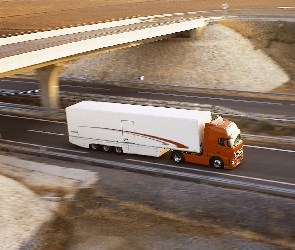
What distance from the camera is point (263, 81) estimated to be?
49531mm

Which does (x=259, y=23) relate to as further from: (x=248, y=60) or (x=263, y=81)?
(x=263, y=81)

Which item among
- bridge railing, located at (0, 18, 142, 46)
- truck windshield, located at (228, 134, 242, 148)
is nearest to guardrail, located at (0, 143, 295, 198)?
truck windshield, located at (228, 134, 242, 148)

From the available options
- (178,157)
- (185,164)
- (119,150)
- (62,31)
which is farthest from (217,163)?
(62,31)

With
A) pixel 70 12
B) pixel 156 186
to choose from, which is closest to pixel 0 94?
pixel 156 186

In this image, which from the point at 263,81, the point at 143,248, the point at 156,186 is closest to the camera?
the point at 143,248

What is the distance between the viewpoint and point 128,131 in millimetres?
29641

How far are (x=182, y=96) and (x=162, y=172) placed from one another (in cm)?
2174

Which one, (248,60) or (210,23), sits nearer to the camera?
(248,60)

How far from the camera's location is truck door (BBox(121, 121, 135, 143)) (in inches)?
1158

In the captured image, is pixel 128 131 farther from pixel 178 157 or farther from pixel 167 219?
pixel 167 219

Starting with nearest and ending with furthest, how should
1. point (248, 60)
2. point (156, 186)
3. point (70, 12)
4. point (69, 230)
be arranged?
point (69, 230) → point (156, 186) → point (248, 60) → point (70, 12)

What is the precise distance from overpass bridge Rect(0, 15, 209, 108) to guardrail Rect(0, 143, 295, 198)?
19.9 ft

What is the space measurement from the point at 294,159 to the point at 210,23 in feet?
114

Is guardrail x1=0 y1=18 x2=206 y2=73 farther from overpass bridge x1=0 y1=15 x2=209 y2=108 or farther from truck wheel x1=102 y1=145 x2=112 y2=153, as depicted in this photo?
truck wheel x1=102 y1=145 x2=112 y2=153
